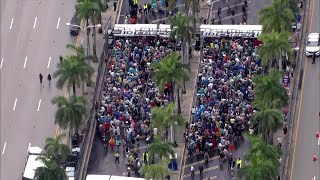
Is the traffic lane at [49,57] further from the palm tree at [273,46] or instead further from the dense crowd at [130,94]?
the palm tree at [273,46]

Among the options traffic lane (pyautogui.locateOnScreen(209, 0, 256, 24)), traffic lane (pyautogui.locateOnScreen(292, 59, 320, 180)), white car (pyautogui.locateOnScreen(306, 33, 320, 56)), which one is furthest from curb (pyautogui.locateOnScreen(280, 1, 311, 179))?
traffic lane (pyautogui.locateOnScreen(209, 0, 256, 24))

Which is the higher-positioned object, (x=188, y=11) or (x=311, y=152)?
(x=188, y=11)

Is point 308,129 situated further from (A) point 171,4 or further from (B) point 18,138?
(B) point 18,138

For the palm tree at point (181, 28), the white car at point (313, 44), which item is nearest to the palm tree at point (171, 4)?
the palm tree at point (181, 28)

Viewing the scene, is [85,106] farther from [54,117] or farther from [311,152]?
[311,152]

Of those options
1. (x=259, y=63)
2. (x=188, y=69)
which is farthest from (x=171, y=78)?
(x=259, y=63)
